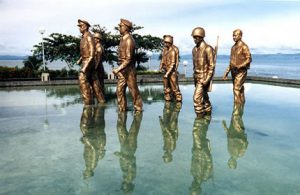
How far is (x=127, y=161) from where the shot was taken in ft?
19.6

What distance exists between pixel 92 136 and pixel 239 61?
6725 mm

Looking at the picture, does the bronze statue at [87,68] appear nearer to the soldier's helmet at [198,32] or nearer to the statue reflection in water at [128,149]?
the statue reflection in water at [128,149]

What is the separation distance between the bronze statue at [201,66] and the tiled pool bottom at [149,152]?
1.90ft

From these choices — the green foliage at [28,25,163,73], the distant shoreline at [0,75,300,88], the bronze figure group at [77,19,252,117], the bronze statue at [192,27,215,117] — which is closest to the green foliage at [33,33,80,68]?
the green foliage at [28,25,163,73]

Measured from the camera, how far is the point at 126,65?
10.6 metres

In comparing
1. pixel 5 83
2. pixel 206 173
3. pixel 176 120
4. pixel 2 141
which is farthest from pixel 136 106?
pixel 5 83

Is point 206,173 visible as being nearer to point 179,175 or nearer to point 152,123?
point 179,175

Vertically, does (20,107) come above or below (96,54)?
below

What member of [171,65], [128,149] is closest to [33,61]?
[171,65]

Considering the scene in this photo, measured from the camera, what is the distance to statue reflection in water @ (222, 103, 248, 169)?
630cm

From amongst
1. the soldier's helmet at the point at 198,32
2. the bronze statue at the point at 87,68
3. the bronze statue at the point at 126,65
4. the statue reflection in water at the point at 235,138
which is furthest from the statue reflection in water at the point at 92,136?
the soldier's helmet at the point at 198,32

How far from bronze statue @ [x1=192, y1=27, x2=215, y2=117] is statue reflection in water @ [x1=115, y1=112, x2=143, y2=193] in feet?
6.12

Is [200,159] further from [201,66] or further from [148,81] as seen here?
[148,81]

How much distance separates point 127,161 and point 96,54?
298 inches
